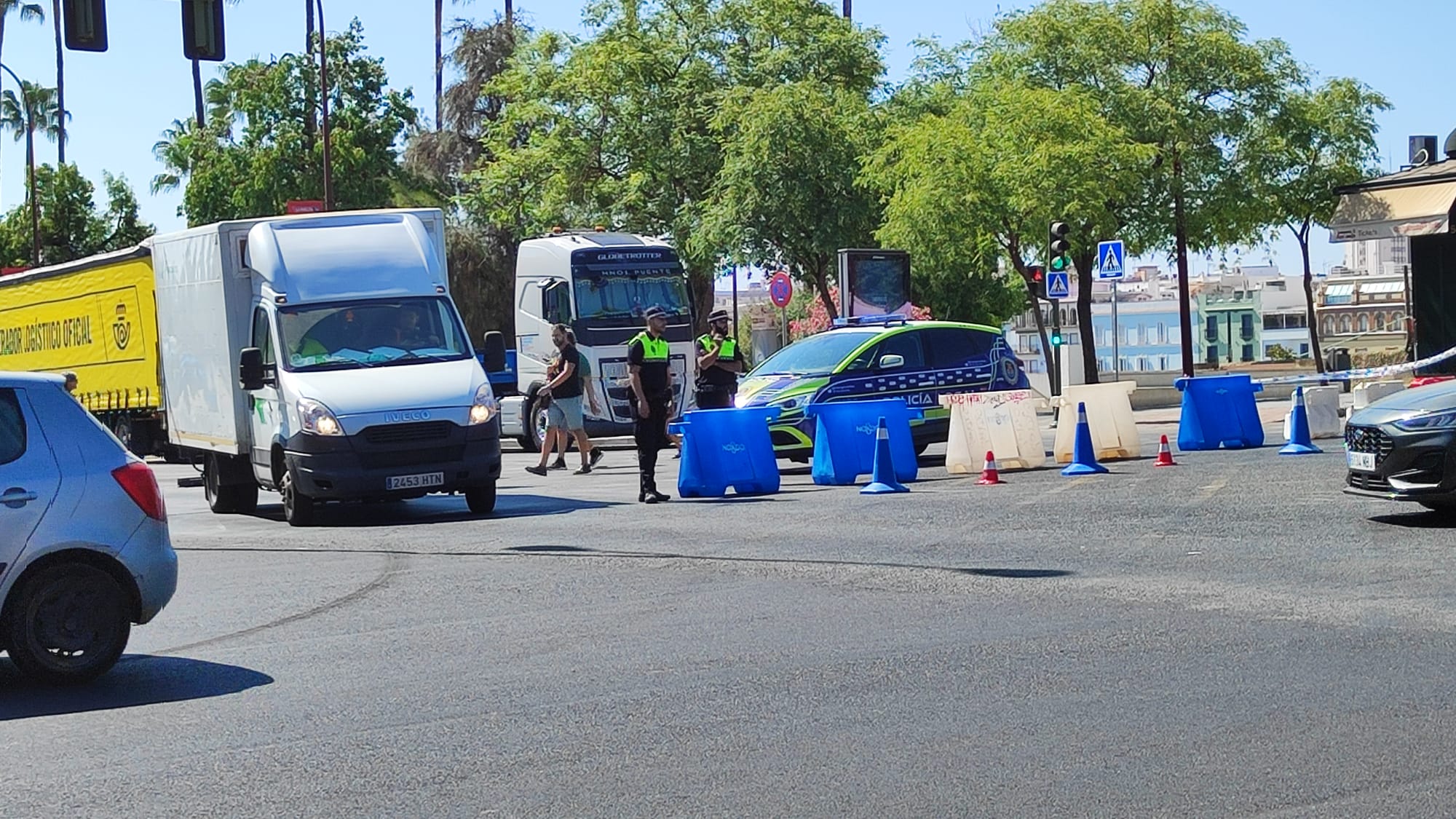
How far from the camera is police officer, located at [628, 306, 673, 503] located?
56.0ft

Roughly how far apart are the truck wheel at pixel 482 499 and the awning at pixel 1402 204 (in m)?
12.4

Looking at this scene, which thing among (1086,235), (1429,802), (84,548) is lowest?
(1429,802)

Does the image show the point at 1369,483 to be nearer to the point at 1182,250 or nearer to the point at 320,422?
the point at 320,422

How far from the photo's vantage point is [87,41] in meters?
16.8

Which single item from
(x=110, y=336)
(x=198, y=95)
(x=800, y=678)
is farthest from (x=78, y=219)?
(x=800, y=678)

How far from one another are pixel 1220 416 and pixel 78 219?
2095 inches

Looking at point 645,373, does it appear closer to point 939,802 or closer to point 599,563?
point 599,563

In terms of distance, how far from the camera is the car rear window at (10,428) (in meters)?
8.59

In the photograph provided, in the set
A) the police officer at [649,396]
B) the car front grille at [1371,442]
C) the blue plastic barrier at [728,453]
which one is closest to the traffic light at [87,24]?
the police officer at [649,396]

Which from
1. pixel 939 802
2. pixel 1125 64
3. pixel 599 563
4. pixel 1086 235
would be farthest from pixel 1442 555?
pixel 1125 64

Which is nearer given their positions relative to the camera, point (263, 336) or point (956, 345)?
point (263, 336)

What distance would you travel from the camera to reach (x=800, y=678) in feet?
26.4

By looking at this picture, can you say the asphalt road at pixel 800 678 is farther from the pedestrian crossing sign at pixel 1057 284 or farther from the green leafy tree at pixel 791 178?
the green leafy tree at pixel 791 178

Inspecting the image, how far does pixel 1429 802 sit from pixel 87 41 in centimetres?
1430
